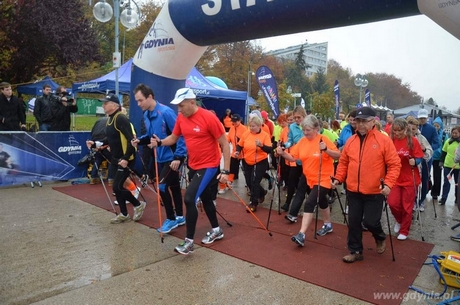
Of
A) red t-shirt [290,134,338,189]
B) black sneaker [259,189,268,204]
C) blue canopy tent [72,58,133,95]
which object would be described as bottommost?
black sneaker [259,189,268,204]

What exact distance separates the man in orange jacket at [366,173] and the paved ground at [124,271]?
0.77m

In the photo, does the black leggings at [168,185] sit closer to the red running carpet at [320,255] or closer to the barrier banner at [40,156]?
the red running carpet at [320,255]

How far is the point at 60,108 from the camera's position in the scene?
29.1ft

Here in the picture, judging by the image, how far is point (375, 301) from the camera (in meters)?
3.33

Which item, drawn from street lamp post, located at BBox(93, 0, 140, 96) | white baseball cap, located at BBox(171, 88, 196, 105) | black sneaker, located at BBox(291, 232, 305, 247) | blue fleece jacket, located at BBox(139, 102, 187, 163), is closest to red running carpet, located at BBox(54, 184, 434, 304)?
black sneaker, located at BBox(291, 232, 305, 247)

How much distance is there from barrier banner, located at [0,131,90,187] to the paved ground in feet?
7.31

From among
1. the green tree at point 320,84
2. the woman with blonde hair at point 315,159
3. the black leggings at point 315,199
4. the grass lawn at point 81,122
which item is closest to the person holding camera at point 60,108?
the woman with blonde hair at point 315,159

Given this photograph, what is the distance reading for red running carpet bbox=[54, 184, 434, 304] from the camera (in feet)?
12.2

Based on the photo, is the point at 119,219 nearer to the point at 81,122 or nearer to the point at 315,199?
the point at 315,199

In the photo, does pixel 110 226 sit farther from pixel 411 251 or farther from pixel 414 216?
pixel 414 216

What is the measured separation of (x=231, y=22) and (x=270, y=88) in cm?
→ 508

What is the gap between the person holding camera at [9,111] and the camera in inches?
322

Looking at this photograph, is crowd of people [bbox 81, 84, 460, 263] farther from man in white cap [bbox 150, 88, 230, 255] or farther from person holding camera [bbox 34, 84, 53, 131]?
person holding camera [bbox 34, 84, 53, 131]

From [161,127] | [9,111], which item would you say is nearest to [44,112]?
[9,111]
